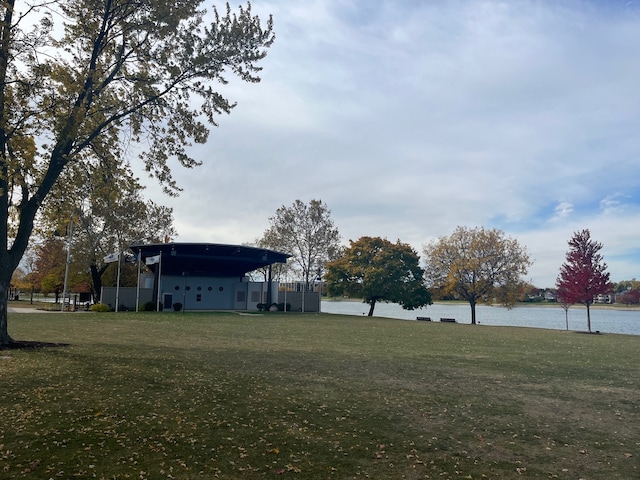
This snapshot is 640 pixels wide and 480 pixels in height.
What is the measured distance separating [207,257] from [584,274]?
2759 cm

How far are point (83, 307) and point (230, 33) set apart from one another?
3475cm

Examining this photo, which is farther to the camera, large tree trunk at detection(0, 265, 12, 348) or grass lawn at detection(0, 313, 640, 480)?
large tree trunk at detection(0, 265, 12, 348)

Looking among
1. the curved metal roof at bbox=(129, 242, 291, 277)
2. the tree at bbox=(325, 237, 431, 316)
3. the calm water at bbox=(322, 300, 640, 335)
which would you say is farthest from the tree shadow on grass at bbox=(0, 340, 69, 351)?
the calm water at bbox=(322, 300, 640, 335)

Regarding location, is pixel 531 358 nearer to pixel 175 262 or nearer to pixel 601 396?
pixel 601 396

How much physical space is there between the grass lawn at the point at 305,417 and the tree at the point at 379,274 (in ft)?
105

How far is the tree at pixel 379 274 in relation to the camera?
147ft

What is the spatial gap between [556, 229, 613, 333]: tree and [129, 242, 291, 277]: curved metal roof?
22.7 meters

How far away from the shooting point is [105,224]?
1626 inches

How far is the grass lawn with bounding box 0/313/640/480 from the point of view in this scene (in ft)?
17.2

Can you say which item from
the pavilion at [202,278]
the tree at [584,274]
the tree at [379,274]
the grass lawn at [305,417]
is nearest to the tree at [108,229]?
the pavilion at [202,278]

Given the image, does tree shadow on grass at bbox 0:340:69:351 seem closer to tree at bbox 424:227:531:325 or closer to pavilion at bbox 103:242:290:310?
pavilion at bbox 103:242:290:310

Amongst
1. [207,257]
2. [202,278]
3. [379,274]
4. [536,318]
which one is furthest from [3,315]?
[536,318]

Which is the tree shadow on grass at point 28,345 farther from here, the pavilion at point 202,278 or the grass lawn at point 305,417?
the pavilion at point 202,278

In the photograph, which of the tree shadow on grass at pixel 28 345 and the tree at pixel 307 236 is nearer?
the tree shadow on grass at pixel 28 345
